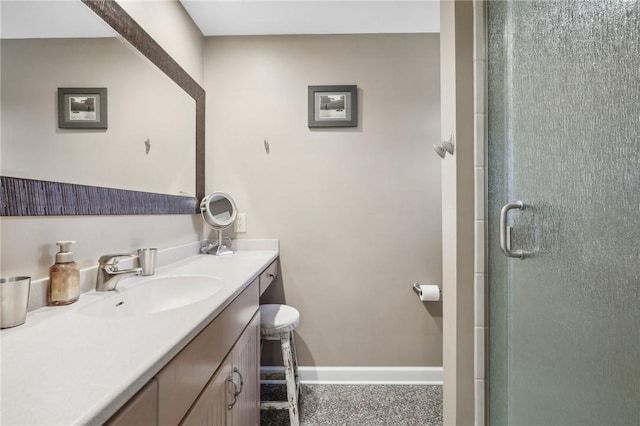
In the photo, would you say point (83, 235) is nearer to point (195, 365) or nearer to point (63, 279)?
point (63, 279)

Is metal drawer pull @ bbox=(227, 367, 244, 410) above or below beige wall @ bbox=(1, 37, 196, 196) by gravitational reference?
below

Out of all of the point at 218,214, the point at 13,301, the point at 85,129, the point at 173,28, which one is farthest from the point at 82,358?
the point at 173,28

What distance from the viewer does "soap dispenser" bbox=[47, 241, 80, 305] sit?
751 mm

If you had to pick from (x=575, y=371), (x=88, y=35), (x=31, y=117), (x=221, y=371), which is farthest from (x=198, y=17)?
(x=575, y=371)

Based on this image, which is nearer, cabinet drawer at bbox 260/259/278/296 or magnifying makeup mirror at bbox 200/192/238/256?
cabinet drawer at bbox 260/259/278/296

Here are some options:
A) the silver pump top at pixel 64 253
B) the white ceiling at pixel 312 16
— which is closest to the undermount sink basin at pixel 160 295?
the silver pump top at pixel 64 253

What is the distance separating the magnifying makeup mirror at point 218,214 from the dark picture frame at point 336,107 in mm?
785

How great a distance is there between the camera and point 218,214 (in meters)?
1.74

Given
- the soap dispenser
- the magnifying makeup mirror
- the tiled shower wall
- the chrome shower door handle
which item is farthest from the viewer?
the magnifying makeup mirror

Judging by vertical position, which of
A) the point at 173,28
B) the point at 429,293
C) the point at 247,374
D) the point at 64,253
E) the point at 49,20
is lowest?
the point at 247,374

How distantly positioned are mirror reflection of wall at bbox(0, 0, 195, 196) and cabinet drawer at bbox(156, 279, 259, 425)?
66 centimetres

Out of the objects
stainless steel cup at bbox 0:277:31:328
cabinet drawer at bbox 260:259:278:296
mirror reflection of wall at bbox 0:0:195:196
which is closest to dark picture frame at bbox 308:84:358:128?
mirror reflection of wall at bbox 0:0:195:196

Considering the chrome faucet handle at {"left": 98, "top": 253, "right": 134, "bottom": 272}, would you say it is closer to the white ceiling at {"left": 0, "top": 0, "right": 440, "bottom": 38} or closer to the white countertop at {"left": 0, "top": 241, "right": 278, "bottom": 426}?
the white countertop at {"left": 0, "top": 241, "right": 278, "bottom": 426}

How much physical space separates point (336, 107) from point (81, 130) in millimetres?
1365
